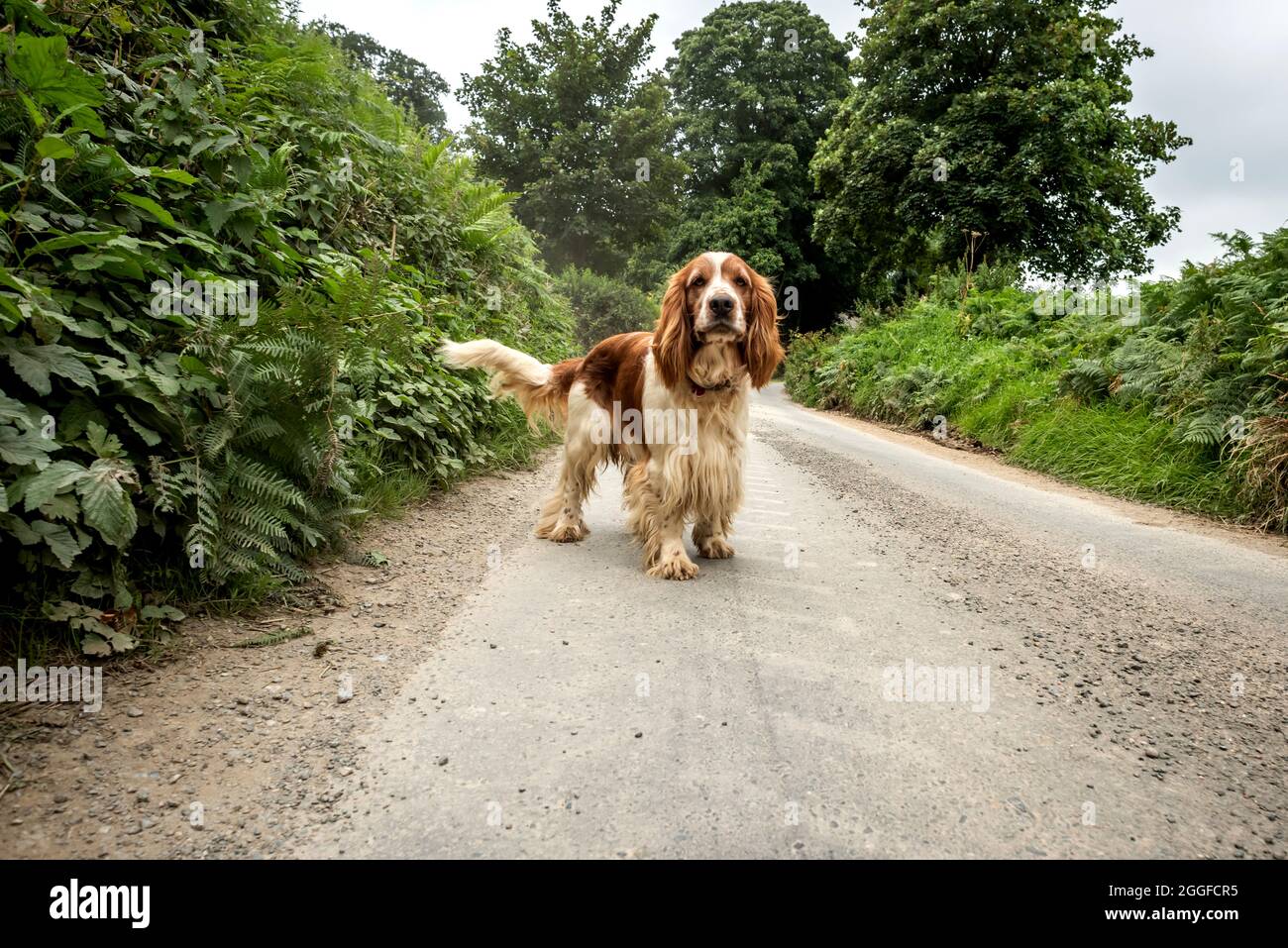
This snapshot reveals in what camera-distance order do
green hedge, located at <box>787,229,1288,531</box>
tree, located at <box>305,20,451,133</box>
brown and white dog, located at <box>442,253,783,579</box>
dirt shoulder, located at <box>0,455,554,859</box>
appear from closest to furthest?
dirt shoulder, located at <box>0,455,554,859</box> → brown and white dog, located at <box>442,253,783,579</box> → green hedge, located at <box>787,229,1288,531</box> → tree, located at <box>305,20,451,133</box>

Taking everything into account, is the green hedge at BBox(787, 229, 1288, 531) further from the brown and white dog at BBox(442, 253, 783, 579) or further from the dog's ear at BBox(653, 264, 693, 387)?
the dog's ear at BBox(653, 264, 693, 387)

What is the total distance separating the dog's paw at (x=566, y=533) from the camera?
161 inches

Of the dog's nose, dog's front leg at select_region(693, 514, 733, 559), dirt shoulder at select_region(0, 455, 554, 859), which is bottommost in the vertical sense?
dirt shoulder at select_region(0, 455, 554, 859)

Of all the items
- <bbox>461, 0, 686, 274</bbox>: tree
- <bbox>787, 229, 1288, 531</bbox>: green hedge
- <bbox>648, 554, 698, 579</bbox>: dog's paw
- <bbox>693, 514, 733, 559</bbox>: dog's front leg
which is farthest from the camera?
<bbox>461, 0, 686, 274</bbox>: tree

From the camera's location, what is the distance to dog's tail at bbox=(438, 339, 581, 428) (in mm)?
4645

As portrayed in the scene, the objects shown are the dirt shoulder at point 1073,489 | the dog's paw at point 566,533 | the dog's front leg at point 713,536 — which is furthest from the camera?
the dirt shoulder at point 1073,489

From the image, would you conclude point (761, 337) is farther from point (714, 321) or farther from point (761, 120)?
point (761, 120)

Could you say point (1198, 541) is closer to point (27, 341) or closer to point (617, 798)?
point (617, 798)

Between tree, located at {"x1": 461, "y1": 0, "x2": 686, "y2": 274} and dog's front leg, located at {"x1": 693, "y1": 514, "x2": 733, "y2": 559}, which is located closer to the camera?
dog's front leg, located at {"x1": 693, "y1": 514, "x2": 733, "y2": 559}

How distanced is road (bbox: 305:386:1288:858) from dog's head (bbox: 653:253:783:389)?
3.50 ft

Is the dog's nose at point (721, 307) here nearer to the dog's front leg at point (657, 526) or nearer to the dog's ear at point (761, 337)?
the dog's ear at point (761, 337)

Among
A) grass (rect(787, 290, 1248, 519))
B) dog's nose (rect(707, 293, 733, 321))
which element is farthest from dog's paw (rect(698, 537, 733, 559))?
grass (rect(787, 290, 1248, 519))

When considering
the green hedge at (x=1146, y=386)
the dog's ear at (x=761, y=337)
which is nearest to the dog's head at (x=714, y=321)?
the dog's ear at (x=761, y=337)

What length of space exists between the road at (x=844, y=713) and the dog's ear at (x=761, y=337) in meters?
1.02
